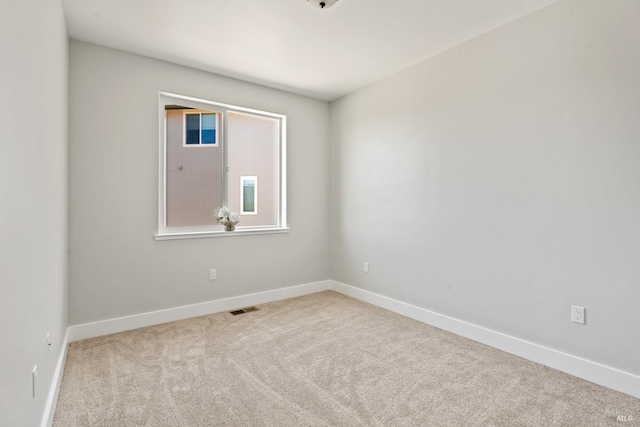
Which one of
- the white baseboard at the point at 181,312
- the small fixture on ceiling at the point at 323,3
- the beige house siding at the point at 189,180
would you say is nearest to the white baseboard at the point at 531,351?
the white baseboard at the point at 181,312

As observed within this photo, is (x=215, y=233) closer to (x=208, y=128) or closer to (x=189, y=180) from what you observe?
(x=189, y=180)

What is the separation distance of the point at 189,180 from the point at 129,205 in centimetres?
66

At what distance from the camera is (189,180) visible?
345 cm

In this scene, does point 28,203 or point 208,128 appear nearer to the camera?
point 28,203

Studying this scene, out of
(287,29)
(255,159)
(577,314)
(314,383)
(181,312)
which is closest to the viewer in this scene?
(314,383)

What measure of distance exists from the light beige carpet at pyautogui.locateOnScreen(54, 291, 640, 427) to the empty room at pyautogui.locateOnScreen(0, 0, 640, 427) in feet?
0.06

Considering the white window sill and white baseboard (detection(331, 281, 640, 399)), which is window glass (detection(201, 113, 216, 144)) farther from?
white baseboard (detection(331, 281, 640, 399))

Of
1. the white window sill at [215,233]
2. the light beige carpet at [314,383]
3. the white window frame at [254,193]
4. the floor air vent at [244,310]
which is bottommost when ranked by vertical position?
the light beige carpet at [314,383]

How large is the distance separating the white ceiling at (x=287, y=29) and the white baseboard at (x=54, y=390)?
8.19 ft

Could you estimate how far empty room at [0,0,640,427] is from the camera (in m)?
1.77

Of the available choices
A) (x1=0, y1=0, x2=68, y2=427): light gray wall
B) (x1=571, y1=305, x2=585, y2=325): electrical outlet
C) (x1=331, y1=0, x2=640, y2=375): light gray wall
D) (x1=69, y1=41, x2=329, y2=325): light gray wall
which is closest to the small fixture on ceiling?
(x1=331, y1=0, x2=640, y2=375): light gray wall

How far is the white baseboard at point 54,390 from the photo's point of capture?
5.23ft

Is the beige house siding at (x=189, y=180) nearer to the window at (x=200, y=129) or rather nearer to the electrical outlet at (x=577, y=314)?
the window at (x=200, y=129)

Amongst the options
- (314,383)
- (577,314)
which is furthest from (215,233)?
(577,314)
